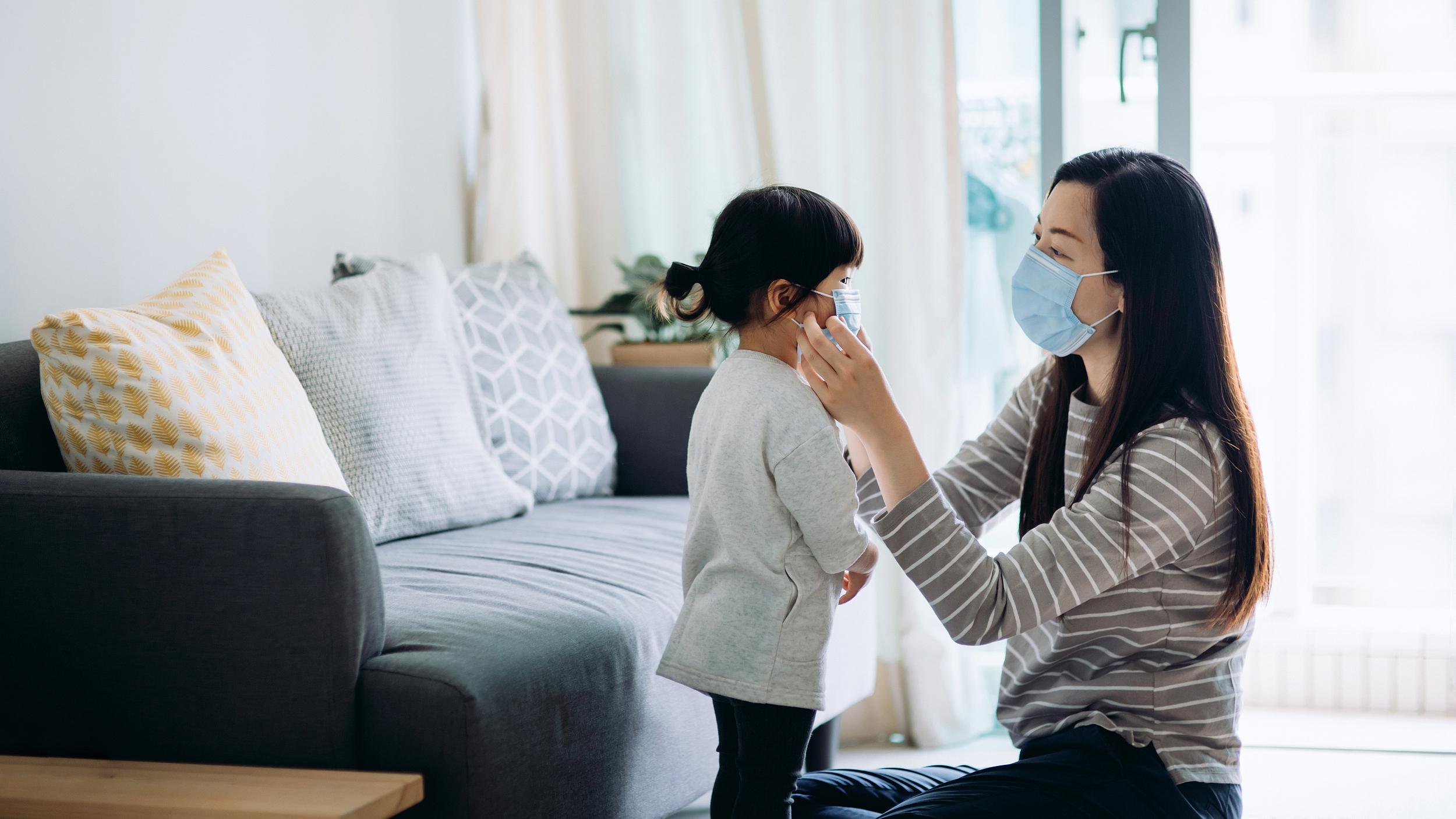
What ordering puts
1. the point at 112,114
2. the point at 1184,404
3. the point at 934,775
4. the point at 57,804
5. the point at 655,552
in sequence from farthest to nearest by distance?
the point at 112,114 < the point at 655,552 < the point at 934,775 < the point at 1184,404 < the point at 57,804

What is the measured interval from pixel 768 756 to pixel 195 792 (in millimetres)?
535

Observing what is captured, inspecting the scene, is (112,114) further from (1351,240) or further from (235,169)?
(1351,240)

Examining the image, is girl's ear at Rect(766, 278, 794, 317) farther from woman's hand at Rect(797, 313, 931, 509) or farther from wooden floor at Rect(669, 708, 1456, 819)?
wooden floor at Rect(669, 708, 1456, 819)

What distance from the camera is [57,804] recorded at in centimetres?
98

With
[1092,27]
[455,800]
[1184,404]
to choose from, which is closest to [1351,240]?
[1092,27]

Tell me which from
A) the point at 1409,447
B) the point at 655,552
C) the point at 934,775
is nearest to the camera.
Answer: the point at 934,775

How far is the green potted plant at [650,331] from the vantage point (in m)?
2.32

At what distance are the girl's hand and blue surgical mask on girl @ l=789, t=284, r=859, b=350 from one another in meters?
0.26

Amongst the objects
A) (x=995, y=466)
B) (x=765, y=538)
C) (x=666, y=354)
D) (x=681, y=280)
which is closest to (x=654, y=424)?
(x=666, y=354)

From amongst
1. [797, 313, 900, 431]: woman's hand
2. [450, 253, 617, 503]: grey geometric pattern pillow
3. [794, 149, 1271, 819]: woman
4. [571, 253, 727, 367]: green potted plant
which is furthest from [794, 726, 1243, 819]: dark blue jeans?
[571, 253, 727, 367]: green potted plant

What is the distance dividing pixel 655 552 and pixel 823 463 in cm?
57

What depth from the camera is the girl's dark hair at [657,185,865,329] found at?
112cm

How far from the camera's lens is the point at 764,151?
2.37 meters

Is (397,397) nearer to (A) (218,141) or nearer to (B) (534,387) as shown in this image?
(B) (534,387)
